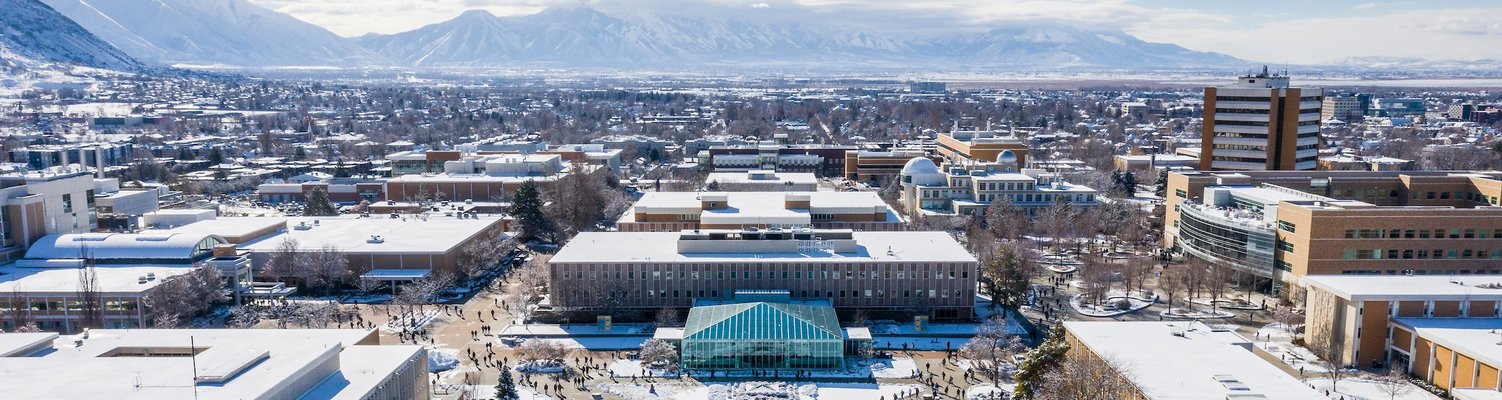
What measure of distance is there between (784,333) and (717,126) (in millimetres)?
140660

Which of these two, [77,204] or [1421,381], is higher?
[77,204]

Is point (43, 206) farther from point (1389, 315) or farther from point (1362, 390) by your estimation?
point (1389, 315)

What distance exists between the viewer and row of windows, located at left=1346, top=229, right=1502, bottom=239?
52500 mm

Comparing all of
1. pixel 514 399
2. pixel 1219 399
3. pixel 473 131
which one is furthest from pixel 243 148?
pixel 1219 399

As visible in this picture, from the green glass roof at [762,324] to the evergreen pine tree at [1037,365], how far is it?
1059 cm

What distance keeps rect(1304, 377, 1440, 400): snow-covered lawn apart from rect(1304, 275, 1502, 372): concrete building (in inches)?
75.9

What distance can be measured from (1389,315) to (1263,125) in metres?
40.3

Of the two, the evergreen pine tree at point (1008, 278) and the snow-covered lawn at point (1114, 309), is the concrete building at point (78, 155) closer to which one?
the evergreen pine tree at point (1008, 278)

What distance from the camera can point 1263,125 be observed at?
78.5 m

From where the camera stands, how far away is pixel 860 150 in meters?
116

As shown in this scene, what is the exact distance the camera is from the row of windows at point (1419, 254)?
52688 millimetres

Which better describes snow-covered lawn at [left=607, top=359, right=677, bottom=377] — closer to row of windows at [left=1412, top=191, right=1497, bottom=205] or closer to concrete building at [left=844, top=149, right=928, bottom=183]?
row of windows at [left=1412, top=191, right=1497, bottom=205]

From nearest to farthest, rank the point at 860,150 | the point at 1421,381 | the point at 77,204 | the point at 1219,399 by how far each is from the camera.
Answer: the point at 1219,399 < the point at 1421,381 < the point at 77,204 < the point at 860,150

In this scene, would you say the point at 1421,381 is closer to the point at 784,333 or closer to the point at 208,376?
the point at 784,333
